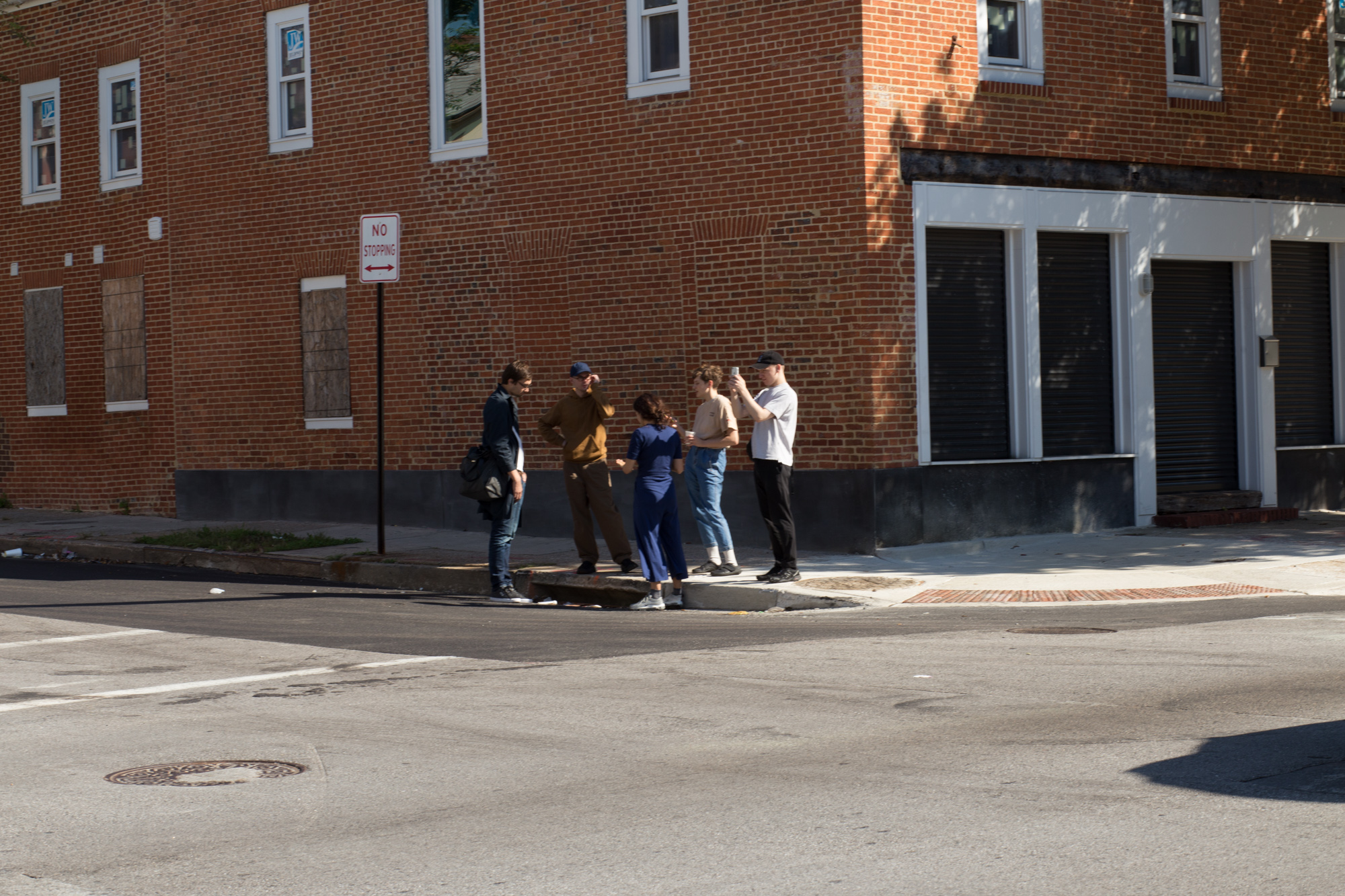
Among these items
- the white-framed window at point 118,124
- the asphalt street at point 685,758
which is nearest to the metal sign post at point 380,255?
the asphalt street at point 685,758

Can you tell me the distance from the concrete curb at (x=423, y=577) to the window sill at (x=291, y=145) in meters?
5.43

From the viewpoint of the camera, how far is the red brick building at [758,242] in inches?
642

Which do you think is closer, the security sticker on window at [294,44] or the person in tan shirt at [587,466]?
the person in tan shirt at [587,466]

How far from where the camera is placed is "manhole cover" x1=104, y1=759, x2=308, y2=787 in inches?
270

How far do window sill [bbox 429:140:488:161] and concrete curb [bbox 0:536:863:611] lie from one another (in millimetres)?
5173

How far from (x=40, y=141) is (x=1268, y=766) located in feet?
72.0

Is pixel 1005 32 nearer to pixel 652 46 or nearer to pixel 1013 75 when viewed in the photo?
pixel 1013 75

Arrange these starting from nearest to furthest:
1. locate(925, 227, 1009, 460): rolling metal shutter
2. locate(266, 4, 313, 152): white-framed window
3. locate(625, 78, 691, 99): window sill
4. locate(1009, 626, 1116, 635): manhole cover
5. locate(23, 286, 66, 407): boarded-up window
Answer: locate(1009, 626, 1116, 635): manhole cover → locate(925, 227, 1009, 460): rolling metal shutter → locate(625, 78, 691, 99): window sill → locate(266, 4, 313, 152): white-framed window → locate(23, 286, 66, 407): boarded-up window

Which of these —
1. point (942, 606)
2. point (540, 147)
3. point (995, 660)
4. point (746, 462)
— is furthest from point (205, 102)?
point (995, 660)

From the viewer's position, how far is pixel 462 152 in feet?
62.2

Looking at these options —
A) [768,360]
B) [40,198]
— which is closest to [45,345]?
[40,198]

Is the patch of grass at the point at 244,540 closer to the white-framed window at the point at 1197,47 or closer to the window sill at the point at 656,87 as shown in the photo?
the window sill at the point at 656,87

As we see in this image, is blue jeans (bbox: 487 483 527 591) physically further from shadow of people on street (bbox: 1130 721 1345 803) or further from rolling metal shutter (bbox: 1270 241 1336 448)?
rolling metal shutter (bbox: 1270 241 1336 448)

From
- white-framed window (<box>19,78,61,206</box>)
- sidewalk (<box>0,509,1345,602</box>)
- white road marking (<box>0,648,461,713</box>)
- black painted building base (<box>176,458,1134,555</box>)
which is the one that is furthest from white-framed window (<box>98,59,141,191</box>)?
white road marking (<box>0,648,461,713</box>)
